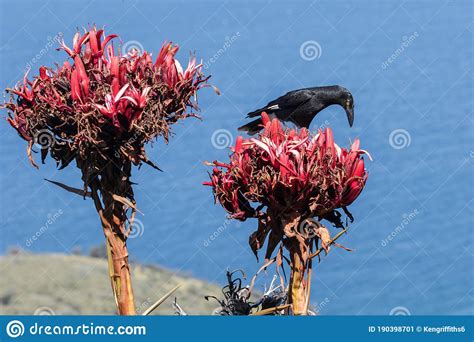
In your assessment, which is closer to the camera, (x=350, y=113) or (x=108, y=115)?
(x=108, y=115)

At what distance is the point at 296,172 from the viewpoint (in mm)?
8023

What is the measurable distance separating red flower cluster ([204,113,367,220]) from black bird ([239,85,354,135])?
7.21 feet

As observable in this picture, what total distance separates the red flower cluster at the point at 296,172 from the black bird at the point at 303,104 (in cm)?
220

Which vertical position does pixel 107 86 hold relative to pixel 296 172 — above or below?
above

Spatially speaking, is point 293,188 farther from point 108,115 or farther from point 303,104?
point 303,104

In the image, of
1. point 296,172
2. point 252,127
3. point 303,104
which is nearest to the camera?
point 296,172

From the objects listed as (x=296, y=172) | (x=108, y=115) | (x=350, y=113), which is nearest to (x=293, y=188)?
Result: (x=296, y=172)

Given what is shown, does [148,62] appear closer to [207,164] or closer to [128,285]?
[207,164]

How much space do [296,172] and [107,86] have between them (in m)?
1.39

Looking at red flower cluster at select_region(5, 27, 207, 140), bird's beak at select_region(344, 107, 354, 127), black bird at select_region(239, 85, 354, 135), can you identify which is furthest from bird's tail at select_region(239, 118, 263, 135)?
red flower cluster at select_region(5, 27, 207, 140)

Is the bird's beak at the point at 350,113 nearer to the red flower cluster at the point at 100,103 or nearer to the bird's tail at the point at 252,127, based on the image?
the bird's tail at the point at 252,127

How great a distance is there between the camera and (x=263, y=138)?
8172 mm
